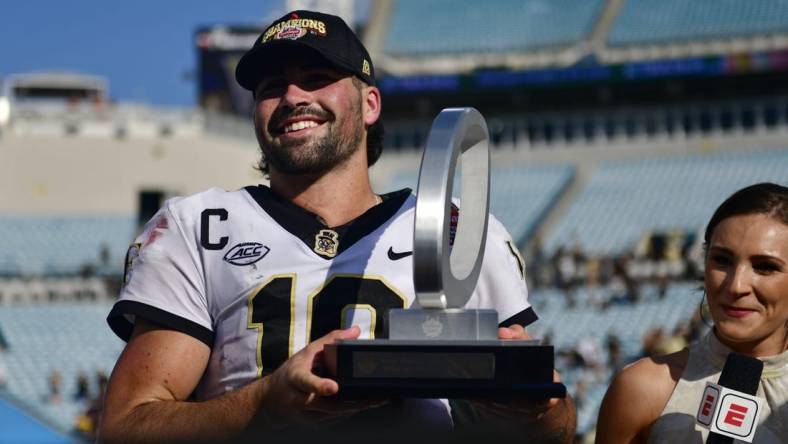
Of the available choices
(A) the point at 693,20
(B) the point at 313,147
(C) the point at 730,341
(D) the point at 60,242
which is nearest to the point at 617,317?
(D) the point at 60,242

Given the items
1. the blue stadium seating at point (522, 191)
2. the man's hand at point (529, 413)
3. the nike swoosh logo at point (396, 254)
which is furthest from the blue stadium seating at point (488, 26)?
the man's hand at point (529, 413)

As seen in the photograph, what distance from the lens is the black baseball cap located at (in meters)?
2.70

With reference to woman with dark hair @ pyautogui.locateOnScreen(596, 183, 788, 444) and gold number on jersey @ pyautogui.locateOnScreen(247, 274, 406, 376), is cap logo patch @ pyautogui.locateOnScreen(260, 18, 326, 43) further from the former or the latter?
woman with dark hair @ pyautogui.locateOnScreen(596, 183, 788, 444)

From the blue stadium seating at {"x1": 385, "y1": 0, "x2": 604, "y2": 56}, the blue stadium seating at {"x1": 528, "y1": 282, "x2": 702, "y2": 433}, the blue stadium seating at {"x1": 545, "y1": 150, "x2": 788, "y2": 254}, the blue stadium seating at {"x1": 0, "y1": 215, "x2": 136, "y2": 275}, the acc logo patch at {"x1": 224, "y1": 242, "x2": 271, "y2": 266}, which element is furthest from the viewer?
the blue stadium seating at {"x1": 385, "y1": 0, "x2": 604, "y2": 56}

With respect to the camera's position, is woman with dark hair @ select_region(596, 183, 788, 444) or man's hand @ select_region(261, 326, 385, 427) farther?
woman with dark hair @ select_region(596, 183, 788, 444)

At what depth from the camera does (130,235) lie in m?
28.3

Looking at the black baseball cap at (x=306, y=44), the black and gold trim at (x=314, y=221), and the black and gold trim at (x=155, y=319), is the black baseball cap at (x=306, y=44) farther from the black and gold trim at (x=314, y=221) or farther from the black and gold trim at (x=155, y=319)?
the black and gold trim at (x=155, y=319)

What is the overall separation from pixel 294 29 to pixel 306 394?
0.96m

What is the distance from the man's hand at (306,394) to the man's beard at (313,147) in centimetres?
71

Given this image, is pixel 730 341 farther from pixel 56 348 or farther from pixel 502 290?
pixel 56 348

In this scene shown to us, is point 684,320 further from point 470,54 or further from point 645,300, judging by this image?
point 470,54

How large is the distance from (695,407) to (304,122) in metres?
1.06

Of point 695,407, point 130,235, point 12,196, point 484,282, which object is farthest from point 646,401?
point 12,196

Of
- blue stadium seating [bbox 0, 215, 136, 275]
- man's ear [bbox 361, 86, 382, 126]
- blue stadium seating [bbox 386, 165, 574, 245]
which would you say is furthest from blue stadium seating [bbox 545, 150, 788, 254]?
man's ear [bbox 361, 86, 382, 126]
